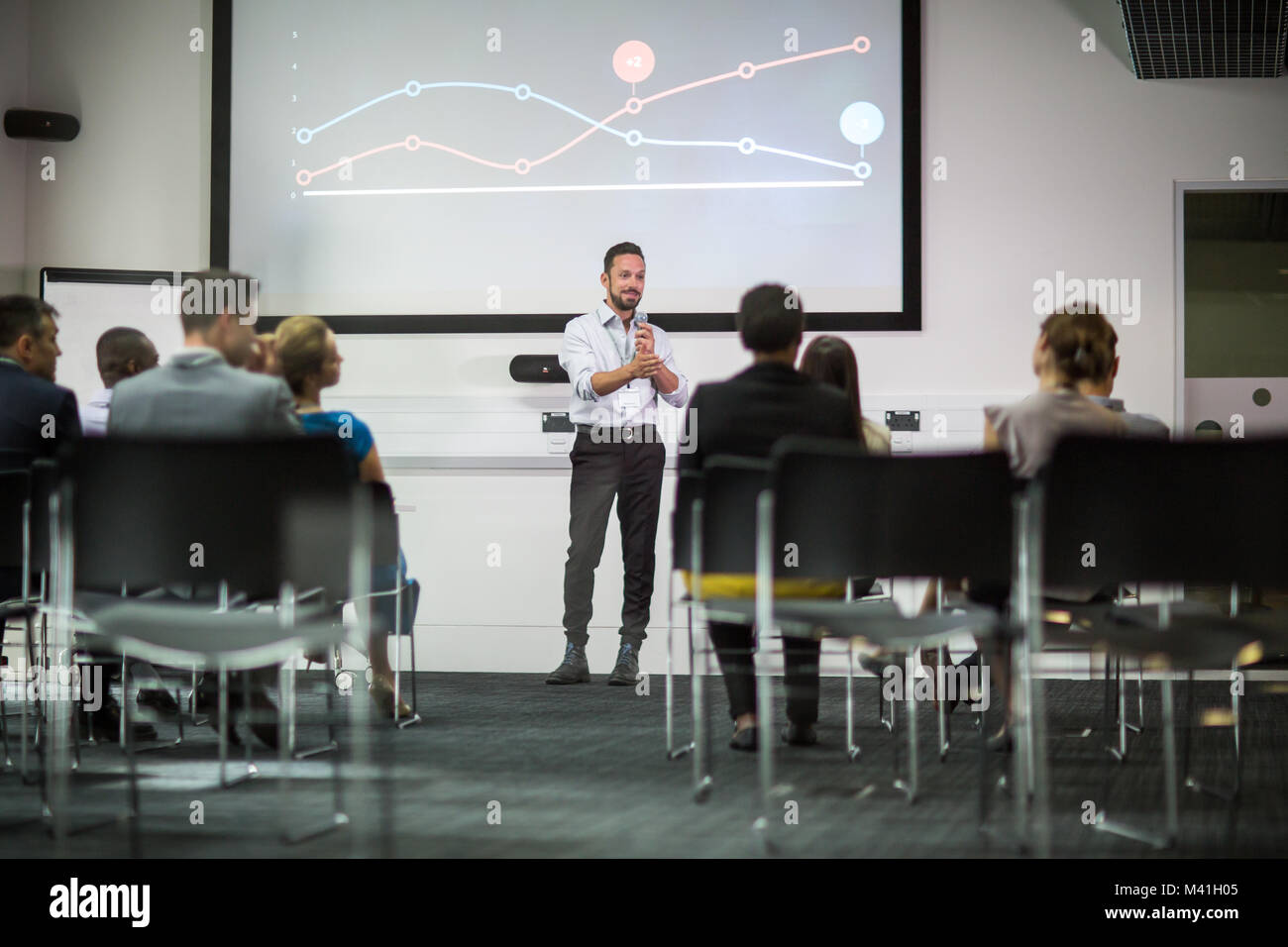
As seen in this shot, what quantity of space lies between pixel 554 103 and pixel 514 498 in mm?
1839

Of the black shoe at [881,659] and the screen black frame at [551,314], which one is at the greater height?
the screen black frame at [551,314]

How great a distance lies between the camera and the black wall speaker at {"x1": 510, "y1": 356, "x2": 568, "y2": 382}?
18.5ft

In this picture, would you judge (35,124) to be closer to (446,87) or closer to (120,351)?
(446,87)

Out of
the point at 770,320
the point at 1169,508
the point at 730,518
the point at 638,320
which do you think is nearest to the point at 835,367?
the point at 770,320

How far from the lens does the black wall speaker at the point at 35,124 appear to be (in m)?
5.86

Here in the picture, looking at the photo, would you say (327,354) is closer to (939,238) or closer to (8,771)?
(8,771)

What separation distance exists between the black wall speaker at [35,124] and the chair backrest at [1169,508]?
5.11 m

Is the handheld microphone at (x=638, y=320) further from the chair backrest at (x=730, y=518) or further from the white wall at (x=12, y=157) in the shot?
the white wall at (x=12, y=157)

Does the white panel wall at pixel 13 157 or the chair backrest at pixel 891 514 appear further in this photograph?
the white panel wall at pixel 13 157

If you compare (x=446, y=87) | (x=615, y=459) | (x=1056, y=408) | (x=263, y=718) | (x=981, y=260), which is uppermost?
(x=446, y=87)

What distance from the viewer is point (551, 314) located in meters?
5.79

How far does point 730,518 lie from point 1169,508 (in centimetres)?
97

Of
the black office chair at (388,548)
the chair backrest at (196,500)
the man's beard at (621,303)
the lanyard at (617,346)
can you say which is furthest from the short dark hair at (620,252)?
the chair backrest at (196,500)

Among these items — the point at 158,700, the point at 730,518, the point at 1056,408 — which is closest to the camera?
the point at 730,518
